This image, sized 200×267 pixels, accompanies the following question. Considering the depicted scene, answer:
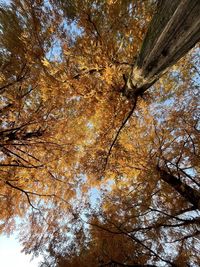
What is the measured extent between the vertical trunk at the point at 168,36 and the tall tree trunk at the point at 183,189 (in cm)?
291

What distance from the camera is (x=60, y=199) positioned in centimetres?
581

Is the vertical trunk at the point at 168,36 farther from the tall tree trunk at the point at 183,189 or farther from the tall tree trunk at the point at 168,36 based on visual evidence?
the tall tree trunk at the point at 183,189

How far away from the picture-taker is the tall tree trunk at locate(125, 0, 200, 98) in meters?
2.00

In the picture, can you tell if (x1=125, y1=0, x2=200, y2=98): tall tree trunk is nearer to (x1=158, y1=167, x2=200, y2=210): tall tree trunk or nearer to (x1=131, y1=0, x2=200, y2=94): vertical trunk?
(x1=131, y1=0, x2=200, y2=94): vertical trunk

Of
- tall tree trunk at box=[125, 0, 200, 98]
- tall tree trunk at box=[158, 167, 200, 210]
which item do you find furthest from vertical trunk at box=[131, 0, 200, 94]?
tall tree trunk at box=[158, 167, 200, 210]

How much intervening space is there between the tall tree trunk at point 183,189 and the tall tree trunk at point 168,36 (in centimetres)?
286

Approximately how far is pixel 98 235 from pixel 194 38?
4.72 metres

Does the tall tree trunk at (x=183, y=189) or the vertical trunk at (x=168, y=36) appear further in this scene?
the tall tree trunk at (x=183, y=189)

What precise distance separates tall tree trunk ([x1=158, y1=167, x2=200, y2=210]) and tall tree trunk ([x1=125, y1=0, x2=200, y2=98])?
286 cm

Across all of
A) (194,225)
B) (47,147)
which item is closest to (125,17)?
(47,147)

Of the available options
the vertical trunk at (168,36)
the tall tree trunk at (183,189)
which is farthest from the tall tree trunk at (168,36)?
the tall tree trunk at (183,189)

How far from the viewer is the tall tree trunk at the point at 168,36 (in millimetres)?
2002

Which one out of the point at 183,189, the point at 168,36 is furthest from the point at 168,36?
the point at 183,189

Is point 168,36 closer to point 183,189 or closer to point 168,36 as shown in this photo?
point 168,36
